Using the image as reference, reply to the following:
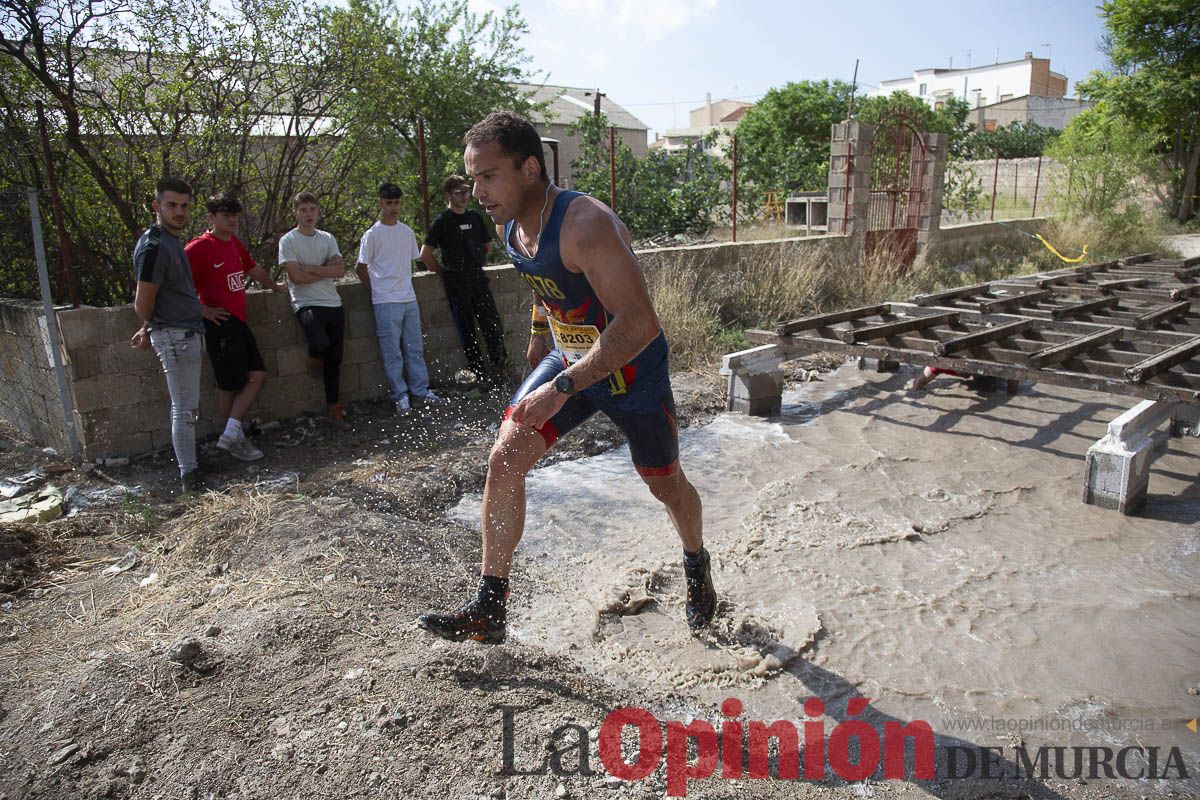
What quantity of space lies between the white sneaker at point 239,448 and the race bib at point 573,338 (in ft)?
11.2

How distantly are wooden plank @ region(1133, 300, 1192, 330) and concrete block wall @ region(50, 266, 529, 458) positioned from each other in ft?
16.8

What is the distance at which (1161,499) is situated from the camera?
193 inches

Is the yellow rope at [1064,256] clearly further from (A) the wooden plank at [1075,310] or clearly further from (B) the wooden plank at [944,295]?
(A) the wooden plank at [1075,310]

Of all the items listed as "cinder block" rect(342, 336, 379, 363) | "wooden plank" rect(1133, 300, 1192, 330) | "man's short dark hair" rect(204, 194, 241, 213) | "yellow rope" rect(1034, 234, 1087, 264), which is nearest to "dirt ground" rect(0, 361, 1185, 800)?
"man's short dark hair" rect(204, 194, 241, 213)

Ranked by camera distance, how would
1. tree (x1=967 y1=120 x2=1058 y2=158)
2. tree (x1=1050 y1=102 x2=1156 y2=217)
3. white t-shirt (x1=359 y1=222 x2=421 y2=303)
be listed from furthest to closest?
tree (x1=967 y1=120 x2=1058 y2=158)
tree (x1=1050 y1=102 x2=1156 y2=217)
white t-shirt (x1=359 y1=222 x2=421 y2=303)

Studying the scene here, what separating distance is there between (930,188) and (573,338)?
42.5 ft

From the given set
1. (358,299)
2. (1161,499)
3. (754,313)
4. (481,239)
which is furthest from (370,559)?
(754,313)

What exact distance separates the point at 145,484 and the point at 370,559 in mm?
2338

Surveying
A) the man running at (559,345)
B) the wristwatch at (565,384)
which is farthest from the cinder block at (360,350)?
the wristwatch at (565,384)

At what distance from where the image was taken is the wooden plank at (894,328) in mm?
6332

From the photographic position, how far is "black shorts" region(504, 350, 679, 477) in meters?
2.96

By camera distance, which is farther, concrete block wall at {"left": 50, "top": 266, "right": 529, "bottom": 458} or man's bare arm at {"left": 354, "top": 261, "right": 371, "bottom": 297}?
man's bare arm at {"left": 354, "top": 261, "right": 371, "bottom": 297}

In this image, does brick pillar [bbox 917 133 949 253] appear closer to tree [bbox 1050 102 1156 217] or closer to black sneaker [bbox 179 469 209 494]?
tree [bbox 1050 102 1156 217]

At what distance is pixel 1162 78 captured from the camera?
2319 cm
